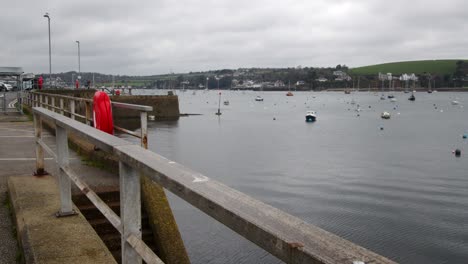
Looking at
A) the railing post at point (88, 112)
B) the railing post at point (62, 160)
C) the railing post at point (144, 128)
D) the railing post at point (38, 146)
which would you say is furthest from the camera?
the railing post at point (88, 112)

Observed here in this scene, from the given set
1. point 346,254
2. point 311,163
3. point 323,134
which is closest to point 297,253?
point 346,254

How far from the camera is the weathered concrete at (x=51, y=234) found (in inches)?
172

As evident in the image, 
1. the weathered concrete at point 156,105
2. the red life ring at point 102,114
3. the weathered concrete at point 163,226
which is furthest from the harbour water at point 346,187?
the weathered concrete at point 156,105

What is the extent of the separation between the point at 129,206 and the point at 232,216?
4.03 feet

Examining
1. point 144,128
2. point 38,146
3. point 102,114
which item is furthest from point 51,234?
point 102,114

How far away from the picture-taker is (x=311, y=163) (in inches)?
1435

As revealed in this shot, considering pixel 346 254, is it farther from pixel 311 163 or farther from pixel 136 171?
pixel 311 163

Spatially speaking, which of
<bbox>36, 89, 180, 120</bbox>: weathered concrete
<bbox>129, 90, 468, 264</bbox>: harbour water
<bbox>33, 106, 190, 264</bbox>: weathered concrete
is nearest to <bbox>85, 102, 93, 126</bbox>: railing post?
<bbox>33, 106, 190, 264</bbox>: weathered concrete

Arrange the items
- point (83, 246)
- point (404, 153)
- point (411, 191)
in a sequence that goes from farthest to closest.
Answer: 1. point (404, 153)
2. point (411, 191)
3. point (83, 246)

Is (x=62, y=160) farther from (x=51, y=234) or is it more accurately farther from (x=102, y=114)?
(x=102, y=114)

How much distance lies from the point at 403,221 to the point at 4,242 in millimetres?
19222

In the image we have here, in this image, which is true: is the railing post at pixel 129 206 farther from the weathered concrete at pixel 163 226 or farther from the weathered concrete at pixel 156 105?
the weathered concrete at pixel 156 105

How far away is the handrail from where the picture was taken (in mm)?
1323

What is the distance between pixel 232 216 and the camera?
1601 mm
